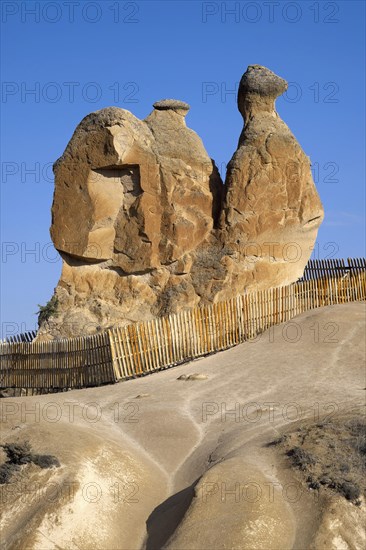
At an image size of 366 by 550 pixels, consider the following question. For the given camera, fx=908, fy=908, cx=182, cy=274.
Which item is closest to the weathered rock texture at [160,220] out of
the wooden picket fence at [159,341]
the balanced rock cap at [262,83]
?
the balanced rock cap at [262,83]

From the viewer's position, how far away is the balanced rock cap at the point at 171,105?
21.8m

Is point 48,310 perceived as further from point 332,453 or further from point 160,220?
point 332,453

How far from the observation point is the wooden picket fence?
1809cm

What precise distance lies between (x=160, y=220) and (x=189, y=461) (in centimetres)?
968

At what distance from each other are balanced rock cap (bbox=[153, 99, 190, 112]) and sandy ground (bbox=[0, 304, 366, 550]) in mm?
7296

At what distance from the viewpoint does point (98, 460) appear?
447 inches

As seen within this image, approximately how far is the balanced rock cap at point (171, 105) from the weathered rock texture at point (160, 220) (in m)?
0.94

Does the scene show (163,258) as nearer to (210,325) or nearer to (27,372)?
(210,325)

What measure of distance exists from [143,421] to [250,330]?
18.9ft

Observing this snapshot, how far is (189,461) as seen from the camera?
12148 mm

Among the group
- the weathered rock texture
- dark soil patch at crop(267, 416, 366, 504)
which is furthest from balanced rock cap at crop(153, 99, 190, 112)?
dark soil patch at crop(267, 416, 366, 504)

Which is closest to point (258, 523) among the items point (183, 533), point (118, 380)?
point (183, 533)

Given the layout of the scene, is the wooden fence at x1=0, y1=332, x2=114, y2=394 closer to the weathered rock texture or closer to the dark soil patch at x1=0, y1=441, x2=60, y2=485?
the weathered rock texture

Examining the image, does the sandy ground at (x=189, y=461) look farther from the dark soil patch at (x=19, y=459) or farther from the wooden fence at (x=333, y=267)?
the wooden fence at (x=333, y=267)
